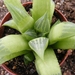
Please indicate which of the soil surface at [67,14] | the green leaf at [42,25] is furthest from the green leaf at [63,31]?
the soil surface at [67,14]

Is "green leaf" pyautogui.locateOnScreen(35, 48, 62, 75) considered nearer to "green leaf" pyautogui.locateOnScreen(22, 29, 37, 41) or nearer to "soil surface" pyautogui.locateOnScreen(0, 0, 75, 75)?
"green leaf" pyautogui.locateOnScreen(22, 29, 37, 41)

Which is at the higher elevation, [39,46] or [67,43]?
[39,46]

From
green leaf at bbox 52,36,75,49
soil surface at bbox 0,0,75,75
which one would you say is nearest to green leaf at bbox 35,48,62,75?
green leaf at bbox 52,36,75,49

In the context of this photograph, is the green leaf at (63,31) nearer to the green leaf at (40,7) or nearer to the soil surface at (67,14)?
the green leaf at (40,7)

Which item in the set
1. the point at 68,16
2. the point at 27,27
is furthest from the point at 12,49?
the point at 68,16

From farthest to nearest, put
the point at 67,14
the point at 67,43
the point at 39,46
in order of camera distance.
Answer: the point at 67,14 → the point at 67,43 → the point at 39,46

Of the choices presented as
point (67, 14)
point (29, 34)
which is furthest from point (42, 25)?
point (67, 14)

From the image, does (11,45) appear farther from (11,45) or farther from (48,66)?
(48,66)
